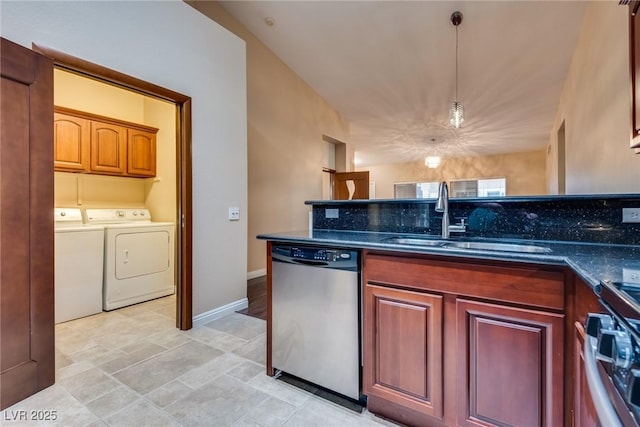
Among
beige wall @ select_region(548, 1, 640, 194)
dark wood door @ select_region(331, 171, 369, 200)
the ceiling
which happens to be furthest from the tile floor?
dark wood door @ select_region(331, 171, 369, 200)

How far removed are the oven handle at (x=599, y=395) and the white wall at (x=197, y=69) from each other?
8.85 ft

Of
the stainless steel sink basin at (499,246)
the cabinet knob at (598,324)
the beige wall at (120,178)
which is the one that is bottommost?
the cabinet knob at (598,324)

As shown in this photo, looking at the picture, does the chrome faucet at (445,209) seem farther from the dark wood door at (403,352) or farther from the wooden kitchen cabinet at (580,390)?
the wooden kitchen cabinet at (580,390)

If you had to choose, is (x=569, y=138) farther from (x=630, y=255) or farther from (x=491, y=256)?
(x=491, y=256)

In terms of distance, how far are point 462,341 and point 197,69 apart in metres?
3.03

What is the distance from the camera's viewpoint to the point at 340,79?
520cm

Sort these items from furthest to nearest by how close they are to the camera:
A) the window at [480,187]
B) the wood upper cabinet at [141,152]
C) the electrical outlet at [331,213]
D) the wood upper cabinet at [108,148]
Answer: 1. the window at [480,187]
2. the wood upper cabinet at [141,152]
3. the wood upper cabinet at [108,148]
4. the electrical outlet at [331,213]

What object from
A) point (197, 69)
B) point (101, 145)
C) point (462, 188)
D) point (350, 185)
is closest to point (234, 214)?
point (197, 69)

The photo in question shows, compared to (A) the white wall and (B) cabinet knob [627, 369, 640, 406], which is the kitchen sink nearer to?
(B) cabinet knob [627, 369, 640, 406]

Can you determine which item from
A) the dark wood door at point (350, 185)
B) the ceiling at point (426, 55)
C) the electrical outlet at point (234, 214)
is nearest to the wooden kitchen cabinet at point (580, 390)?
the electrical outlet at point (234, 214)

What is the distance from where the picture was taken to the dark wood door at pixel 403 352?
1.33 meters

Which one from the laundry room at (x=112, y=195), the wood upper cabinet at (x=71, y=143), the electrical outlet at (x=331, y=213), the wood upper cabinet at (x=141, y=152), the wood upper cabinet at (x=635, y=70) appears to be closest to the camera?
the wood upper cabinet at (x=635, y=70)

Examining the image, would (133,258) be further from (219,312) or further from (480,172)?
(480,172)

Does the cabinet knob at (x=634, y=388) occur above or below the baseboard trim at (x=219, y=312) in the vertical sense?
above
